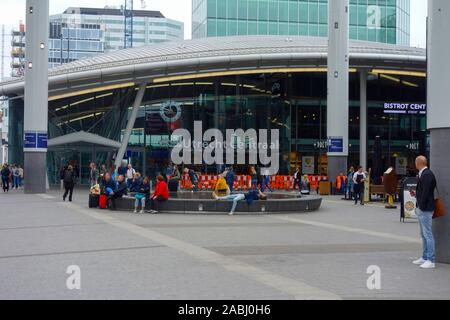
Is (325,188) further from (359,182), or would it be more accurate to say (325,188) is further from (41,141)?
(41,141)

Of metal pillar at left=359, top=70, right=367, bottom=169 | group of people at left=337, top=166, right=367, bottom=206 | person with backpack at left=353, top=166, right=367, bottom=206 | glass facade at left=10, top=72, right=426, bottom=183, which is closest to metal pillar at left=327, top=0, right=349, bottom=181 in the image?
group of people at left=337, top=166, right=367, bottom=206

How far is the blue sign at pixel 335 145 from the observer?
124 ft

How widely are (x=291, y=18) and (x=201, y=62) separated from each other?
33519 mm

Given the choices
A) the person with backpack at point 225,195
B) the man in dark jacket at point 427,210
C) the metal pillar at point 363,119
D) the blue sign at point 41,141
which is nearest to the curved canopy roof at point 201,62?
the metal pillar at point 363,119

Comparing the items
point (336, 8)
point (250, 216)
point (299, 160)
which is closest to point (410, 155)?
point (299, 160)

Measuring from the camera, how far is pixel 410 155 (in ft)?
163

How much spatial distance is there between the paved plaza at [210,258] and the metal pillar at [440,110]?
2.12 feet

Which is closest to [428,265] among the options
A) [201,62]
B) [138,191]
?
[138,191]

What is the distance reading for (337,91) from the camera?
3816 cm

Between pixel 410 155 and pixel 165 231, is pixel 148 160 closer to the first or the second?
pixel 410 155

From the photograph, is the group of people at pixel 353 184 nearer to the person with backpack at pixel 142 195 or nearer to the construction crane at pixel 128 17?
the person with backpack at pixel 142 195

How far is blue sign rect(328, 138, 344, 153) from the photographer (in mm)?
37906

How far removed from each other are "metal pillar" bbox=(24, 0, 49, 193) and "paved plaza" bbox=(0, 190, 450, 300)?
45.6 ft
